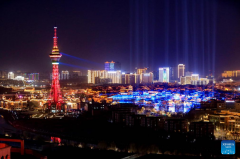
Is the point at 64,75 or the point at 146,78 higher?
the point at 64,75

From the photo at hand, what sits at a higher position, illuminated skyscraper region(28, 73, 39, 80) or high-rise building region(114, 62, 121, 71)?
high-rise building region(114, 62, 121, 71)

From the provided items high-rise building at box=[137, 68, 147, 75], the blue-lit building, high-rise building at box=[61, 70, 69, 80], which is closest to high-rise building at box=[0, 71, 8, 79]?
high-rise building at box=[61, 70, 69, 80]

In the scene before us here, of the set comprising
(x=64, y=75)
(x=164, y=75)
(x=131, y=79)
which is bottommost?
(x=131, y=79)

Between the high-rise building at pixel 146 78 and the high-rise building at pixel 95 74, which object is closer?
the high-rise building at pixel 146 78

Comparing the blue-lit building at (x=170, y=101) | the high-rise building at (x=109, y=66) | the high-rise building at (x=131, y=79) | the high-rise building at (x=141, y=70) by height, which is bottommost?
the blue-lit building at (x=170, y=101)

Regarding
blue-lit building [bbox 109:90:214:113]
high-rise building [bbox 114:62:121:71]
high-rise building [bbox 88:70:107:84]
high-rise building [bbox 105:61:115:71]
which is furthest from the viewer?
high-rise building [bbox 114:62:121:71]

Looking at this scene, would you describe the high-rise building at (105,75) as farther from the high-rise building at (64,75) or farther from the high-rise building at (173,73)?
the high-rise building at (173,73)

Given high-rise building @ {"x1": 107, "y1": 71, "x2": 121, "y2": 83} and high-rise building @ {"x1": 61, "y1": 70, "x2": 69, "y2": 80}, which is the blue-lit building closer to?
high-rise building @ {"x1": 107, "y1": 71, "x2": 121, "y2": 83}

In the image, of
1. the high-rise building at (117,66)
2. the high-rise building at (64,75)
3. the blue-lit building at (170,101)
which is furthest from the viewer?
the high-rise building at (64,75)

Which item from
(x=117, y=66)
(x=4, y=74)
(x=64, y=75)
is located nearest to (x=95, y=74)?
(x=117, y=66)

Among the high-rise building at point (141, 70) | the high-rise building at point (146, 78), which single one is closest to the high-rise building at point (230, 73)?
the high-rise building at point (146, 78)

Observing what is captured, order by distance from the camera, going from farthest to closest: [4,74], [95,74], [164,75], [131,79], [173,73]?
[173,73] < [4,74] < [164,75] < [95,74] < [131,79]

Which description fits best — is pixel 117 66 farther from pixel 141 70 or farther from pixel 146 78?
pixel 146 78
